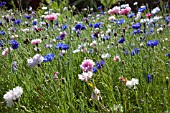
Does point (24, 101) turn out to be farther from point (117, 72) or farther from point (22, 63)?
point (117, 72)

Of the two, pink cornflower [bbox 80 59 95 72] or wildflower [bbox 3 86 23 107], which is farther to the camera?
pink cornflower [bbox 80 59 95 72]

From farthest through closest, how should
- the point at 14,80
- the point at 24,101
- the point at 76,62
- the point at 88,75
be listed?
the point at 76,62
the point at 14,80
the point at 24,101
the point at 88,75

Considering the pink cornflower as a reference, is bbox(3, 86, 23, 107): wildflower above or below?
below

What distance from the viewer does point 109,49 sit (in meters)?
2.57

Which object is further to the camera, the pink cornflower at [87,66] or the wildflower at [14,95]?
the pink cornflower at [87,66]

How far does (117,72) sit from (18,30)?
163 centimetres

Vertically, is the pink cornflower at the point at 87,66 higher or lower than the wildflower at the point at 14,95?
higher

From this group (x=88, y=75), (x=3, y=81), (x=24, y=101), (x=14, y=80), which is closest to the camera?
(x=88, y=75)

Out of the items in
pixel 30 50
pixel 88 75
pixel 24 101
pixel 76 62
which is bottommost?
pixel 88 75

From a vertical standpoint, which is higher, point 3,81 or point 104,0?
point 104,0

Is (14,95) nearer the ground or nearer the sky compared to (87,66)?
nearer the ground

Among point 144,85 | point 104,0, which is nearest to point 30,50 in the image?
point 144,85

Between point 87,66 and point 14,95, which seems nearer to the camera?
point 14,95

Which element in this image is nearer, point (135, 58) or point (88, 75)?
point (88, 75)
